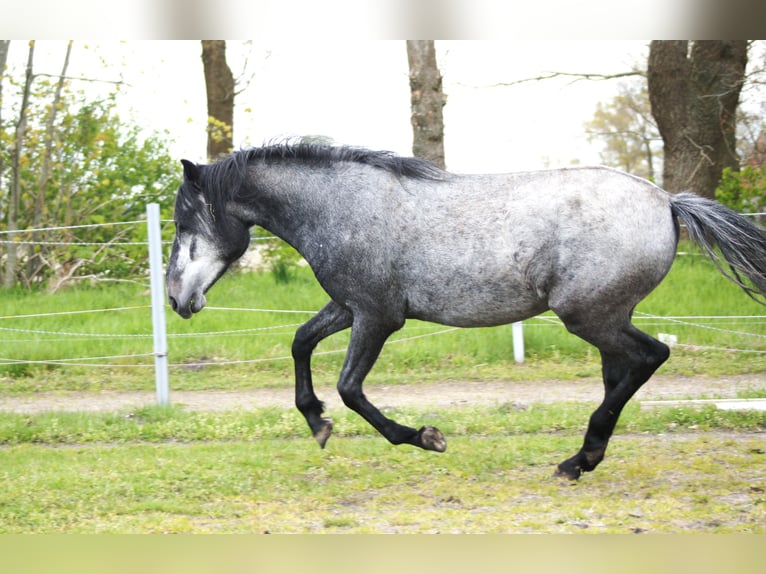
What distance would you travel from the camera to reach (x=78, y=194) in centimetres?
936

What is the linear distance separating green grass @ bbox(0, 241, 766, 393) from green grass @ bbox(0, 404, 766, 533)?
1.33 metres

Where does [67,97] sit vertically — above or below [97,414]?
above

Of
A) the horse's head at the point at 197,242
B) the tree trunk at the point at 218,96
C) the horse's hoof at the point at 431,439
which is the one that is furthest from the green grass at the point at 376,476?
the tree trunk at the point at 218,96

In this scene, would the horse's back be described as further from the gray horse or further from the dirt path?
the dirt path

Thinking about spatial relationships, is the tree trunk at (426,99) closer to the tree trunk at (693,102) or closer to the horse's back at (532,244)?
the tree trunk at (693,102)

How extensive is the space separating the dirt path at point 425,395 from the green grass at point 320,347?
19 centimetres

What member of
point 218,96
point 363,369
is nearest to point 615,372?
point 363,369

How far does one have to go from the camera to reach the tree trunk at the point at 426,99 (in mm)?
8172

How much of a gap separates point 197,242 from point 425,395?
8.43 ft

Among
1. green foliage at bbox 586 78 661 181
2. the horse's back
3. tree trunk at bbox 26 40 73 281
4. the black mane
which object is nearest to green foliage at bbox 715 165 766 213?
green foliage at bbox 586 78 661 181
